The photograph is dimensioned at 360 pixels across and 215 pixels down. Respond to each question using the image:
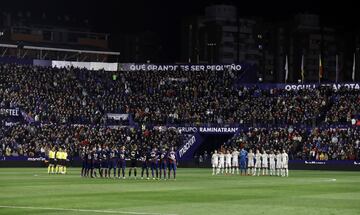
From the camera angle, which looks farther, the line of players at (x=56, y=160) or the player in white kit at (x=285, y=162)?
the player in white kit at (x=285, y=162)

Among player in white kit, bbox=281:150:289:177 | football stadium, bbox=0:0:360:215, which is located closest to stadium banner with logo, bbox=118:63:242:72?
football stadium, bbox=0:0:360:215

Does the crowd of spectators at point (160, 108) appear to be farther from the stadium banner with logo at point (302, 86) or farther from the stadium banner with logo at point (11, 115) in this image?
the stadium banner with logo at point (11, 115)

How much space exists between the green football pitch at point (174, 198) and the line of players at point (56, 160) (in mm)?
13889

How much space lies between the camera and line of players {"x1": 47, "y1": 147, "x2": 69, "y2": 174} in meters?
56.5

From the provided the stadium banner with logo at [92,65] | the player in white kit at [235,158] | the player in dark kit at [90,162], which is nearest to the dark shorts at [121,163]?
the player in dark kit at [90,162]

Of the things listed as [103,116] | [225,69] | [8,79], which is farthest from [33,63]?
[225,69]

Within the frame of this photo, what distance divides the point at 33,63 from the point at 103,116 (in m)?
15.8

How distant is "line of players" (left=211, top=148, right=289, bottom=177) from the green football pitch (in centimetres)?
1402

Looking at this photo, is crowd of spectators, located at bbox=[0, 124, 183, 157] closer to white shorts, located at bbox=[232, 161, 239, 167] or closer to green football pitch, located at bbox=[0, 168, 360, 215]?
white shorts, located at bbox=[232, 161, 239, 167]

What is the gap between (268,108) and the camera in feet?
293

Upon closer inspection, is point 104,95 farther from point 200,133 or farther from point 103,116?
point 200,133

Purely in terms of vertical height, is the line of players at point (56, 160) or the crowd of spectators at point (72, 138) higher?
the crowd of spectators at point (72, 138)

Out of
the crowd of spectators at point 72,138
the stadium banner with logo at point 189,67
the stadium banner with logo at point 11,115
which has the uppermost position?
the stadium banner with logo at point 189,67

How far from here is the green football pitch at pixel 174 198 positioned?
27062 millimetres
